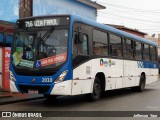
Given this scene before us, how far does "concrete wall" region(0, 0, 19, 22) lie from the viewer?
712 inches

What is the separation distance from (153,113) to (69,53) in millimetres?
3241

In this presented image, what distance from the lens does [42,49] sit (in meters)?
11.6

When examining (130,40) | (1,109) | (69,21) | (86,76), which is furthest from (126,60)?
(1,109)

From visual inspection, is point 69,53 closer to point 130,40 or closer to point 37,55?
point 37,55

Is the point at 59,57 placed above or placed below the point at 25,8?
below

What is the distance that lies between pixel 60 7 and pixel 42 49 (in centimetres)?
1173

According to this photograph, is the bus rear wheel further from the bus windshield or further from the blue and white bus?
the bus windshield

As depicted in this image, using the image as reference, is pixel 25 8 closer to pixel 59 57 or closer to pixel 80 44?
pixel 80 44

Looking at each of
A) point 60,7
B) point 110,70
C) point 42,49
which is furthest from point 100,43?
point 60,7

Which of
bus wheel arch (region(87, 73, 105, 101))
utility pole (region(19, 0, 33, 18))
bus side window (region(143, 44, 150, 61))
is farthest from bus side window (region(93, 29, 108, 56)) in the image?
bus side window (region(143, 44, 150, 61))

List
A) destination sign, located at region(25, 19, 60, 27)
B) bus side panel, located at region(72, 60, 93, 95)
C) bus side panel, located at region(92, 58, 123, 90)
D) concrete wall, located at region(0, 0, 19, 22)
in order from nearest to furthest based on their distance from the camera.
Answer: bus side panel, located at region(72, 60, 93, 95) → destination sign, located at region(25, 19, 60, 27) → bus side panel, located at region(92, 58, 123, 90) → concrete wall, located at region(0, 0, 19, 22)

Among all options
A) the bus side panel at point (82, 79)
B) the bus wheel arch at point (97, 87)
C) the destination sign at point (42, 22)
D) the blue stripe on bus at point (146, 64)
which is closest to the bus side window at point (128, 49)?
the blue stripe on bus at point (146, 64)

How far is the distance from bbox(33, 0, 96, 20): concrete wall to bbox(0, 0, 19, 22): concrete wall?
1.71 meters

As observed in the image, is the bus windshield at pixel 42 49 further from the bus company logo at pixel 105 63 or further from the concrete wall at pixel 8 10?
the concrete wall at pixel 8 10
